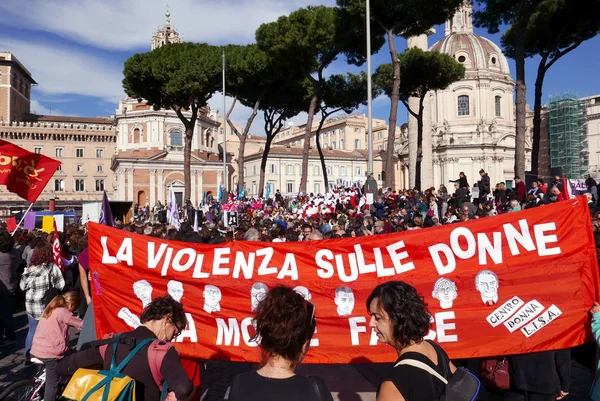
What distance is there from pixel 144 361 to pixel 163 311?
1.05ft

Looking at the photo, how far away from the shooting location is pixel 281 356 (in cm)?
214

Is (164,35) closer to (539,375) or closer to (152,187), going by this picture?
(152,187)

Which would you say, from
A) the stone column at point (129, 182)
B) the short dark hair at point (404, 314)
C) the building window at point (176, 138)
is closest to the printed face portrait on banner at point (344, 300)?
the short dark hair at point (404, 314)

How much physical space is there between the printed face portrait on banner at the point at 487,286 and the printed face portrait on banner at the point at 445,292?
0.61 ft

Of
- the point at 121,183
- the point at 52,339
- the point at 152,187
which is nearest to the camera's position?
the point at 52,339

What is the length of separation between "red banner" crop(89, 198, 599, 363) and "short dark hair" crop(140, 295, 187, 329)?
4.08 ft

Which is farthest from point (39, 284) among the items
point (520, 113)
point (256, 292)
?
point (520, 113)

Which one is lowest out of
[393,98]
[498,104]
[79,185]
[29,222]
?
[29,222]

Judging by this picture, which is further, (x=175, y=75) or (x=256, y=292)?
(x=175, y=75)

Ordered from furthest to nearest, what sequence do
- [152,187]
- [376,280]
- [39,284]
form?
[152,187]
[39,284]
[376,280]

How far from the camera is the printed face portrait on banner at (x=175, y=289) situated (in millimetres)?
4297

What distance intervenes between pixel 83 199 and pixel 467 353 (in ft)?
253

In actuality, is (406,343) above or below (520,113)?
below

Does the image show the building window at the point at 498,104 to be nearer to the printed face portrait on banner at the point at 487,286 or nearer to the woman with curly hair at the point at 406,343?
the printed face portrait on banner at the point at 487,286
